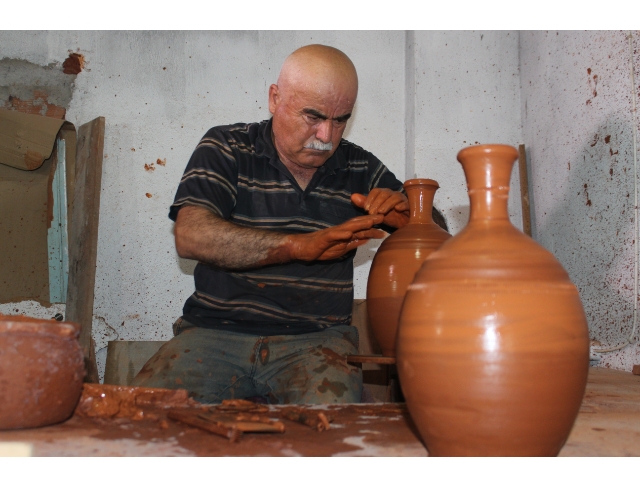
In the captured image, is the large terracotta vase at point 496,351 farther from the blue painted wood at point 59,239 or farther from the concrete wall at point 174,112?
the blue painted wood at point 59,239

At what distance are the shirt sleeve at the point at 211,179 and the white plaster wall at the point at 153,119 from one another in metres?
1.32

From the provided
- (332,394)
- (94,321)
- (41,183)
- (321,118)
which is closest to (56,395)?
(332,394)

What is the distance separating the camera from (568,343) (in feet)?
3.26

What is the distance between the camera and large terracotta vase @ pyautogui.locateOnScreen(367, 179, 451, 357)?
1.82 m

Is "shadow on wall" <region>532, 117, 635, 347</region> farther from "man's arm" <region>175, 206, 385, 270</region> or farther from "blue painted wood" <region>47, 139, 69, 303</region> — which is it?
"blue painted wood" <region>47, 139, 69, 303</region>

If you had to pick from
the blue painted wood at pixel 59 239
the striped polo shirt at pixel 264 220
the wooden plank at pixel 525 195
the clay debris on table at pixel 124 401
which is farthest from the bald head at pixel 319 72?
the blue painted wood at pixel 59 239

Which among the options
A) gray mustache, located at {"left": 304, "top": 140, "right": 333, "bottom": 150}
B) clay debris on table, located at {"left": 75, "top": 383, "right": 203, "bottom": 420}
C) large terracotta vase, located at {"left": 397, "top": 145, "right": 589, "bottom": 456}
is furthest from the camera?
gray mustache, located at {"left": 304, "top": 140, "right": 333, "bottom": 150}

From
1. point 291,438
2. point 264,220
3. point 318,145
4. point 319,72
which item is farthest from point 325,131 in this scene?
point 291,438

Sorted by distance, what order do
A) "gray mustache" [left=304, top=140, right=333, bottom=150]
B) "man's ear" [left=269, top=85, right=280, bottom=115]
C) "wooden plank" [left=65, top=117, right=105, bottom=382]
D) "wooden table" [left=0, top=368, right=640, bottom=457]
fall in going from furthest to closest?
"wooden plank" [left=65, top=117, right=105, bottom=382] < "man's ear" [left=269, top=85, right=280, bottom=115] < "gray mustache" [left=304, top=140, right=333, bottom=150] < "wooden table" [left=0, top=368, right=640, bottom=457]

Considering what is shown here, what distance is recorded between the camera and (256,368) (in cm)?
225

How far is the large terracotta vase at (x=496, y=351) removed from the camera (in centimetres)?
97

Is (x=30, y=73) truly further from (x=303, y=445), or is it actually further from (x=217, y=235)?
(x=303, y=445)

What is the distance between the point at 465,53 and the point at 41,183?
2.67m

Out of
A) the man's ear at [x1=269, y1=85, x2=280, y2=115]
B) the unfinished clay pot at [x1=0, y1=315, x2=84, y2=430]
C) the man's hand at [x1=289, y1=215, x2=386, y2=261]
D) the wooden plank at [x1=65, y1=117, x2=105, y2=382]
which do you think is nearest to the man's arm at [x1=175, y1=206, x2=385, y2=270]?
the man's hand at [x1=289, y1=215, x2=386, y2=261]
